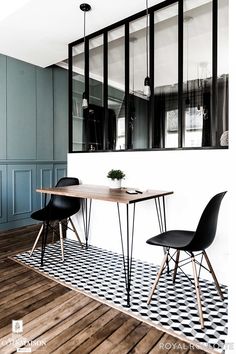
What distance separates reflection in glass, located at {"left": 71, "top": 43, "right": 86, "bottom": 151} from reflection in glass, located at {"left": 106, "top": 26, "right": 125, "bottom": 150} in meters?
0.49

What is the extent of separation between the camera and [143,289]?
223 cm

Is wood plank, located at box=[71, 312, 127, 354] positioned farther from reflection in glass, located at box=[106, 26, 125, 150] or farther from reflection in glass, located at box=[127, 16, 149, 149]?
reflection in glass, located at box=[106, 26, 125, 150]

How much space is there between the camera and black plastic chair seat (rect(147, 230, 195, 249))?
1899 mm

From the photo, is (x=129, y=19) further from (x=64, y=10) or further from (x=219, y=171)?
(x=219, y=171)

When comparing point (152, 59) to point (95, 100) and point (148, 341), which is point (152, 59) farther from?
point (148, 341)

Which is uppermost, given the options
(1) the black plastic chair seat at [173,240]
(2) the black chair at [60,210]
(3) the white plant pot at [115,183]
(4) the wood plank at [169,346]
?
(3) the white plant pot at [115,183]

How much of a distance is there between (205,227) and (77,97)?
2.63 meters

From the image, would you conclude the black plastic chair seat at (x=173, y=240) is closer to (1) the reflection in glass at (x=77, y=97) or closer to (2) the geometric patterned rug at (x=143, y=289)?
(2) the geometric patterned rug at (x=143, y=289)

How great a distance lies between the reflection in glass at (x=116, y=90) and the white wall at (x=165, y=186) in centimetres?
Result: 22

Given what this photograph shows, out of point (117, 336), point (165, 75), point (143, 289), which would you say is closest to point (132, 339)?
point (117, 336)

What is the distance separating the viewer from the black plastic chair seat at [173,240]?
190cm

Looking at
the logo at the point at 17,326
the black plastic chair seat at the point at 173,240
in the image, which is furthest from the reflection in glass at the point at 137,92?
the logo at the point at 17,326

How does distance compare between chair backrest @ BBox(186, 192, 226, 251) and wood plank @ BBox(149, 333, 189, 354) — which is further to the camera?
chair backrest @ BBox(186, 192, 226, 251)

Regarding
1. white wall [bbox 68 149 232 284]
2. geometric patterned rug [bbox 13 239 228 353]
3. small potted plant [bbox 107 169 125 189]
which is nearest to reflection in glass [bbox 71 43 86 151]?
white wall [bbox 68 149 232 284]
